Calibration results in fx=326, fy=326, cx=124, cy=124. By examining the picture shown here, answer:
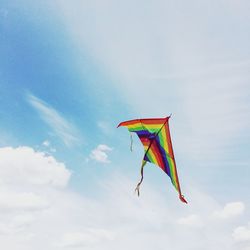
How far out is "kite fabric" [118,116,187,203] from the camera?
13281 mm

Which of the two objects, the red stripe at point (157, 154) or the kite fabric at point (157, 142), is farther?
the red stripe at point (157, 154)

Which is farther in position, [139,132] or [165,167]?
[139,132]

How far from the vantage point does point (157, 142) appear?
46.1ft

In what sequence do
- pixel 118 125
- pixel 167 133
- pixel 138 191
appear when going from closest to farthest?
pixel 138 191 < pixel 167 133 < pixel 118 125

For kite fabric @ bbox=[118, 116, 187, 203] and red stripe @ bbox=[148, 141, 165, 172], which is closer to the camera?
kite fabric @ bbox=[118, 116, 187, 203]

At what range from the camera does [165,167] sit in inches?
530

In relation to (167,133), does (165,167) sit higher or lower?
lower

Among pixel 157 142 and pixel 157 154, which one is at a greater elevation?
pixel 157 142

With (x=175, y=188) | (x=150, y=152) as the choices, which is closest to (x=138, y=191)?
(x=175, y=188)

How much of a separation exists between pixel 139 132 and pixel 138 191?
317 centimetres

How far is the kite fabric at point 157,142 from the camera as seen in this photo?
1328cm

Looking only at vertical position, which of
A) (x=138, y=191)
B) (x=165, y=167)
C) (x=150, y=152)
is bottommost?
(x=138, y=191)

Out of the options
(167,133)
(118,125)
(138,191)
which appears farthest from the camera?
(118,125)

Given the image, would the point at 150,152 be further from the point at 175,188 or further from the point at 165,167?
the point at 175,188
